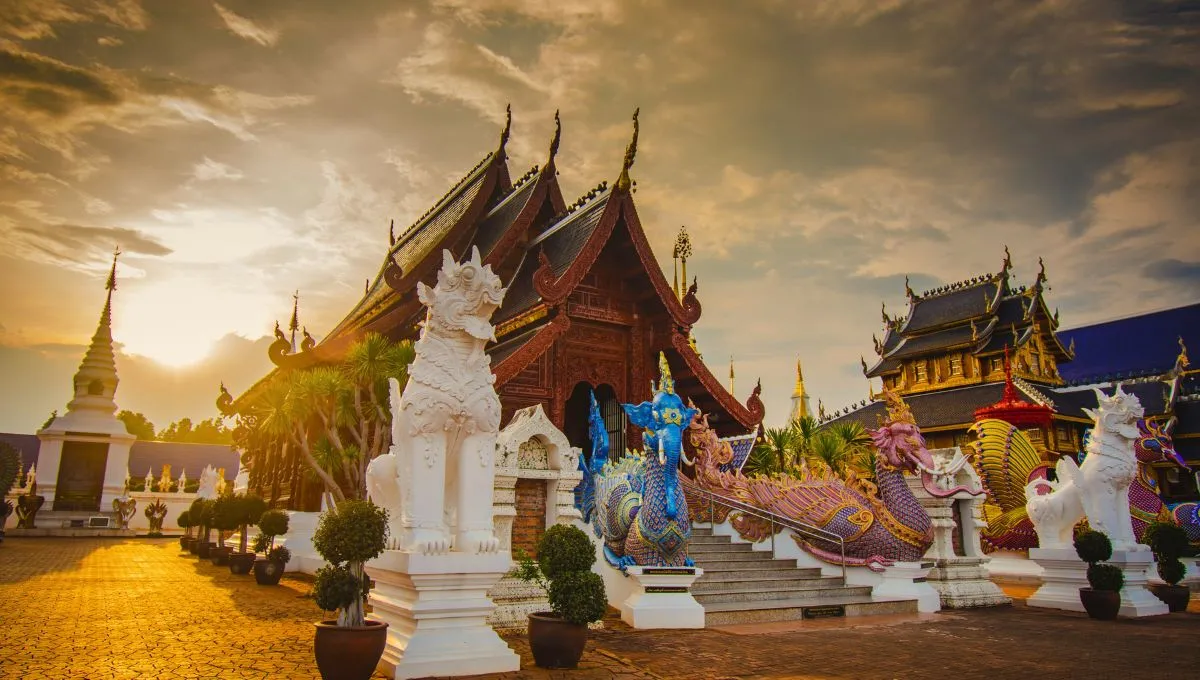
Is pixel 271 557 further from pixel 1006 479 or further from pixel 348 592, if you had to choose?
pixel 1006 479

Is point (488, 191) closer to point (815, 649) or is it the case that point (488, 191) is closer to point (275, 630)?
point (275, 630)

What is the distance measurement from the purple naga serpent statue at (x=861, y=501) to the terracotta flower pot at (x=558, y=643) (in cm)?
575

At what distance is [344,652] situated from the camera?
4.47 metres

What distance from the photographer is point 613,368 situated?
41.3 feet

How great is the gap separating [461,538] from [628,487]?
3.35m

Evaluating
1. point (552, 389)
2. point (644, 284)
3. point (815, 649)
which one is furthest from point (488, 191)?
point (815, 649)

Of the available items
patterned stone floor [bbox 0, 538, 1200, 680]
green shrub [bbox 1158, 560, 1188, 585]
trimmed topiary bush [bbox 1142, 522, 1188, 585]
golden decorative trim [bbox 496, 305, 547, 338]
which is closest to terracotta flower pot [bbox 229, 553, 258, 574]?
patterned stone floor [bbox 0, 538, 1200, 680]

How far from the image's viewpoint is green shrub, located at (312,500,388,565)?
4.85 metres

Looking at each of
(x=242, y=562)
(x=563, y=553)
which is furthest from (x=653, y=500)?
(x=242, y=562)

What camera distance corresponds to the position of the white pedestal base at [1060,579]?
9.84 meters

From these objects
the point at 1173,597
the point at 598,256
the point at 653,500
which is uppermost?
the point at 598,256

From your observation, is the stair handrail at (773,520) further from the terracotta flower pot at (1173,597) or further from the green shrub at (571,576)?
the green shrub at (571,576)

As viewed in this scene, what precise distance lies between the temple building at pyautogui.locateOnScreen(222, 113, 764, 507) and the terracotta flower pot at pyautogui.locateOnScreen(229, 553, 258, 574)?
74.1 inches

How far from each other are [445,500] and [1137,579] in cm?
919
